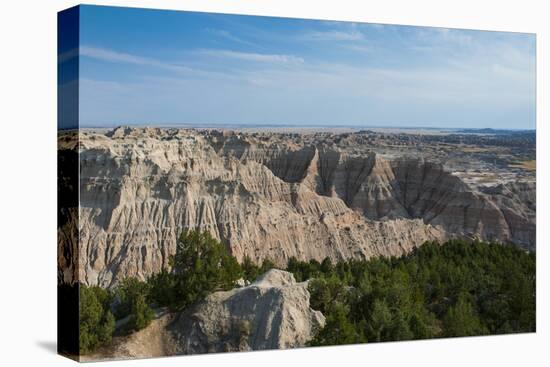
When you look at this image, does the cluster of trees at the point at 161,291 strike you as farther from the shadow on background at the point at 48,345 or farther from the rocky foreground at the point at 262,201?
the shadow on background at the point at 48,345

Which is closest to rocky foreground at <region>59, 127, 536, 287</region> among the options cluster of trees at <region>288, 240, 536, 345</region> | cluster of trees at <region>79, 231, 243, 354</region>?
cluster of trees at <region>79, 231, 243, 354</region>

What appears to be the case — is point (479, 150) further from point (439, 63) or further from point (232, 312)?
point (232, 312)

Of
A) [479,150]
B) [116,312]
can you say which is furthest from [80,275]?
[479,150]

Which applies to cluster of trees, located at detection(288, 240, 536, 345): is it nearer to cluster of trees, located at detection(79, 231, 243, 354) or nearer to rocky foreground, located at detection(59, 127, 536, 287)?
rocky foreground, located at detection(59, 127, 536, 287)

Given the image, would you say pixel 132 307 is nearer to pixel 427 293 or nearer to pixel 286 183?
pixel 286 183

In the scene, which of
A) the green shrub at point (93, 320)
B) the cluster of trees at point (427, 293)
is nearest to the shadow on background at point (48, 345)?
the green shrub at point (93, 320)

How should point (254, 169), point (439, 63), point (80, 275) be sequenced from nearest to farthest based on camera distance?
point (80, 275) < point (254, 169) < point (439, 63)

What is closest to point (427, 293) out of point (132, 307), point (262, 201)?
point (262, 201)
